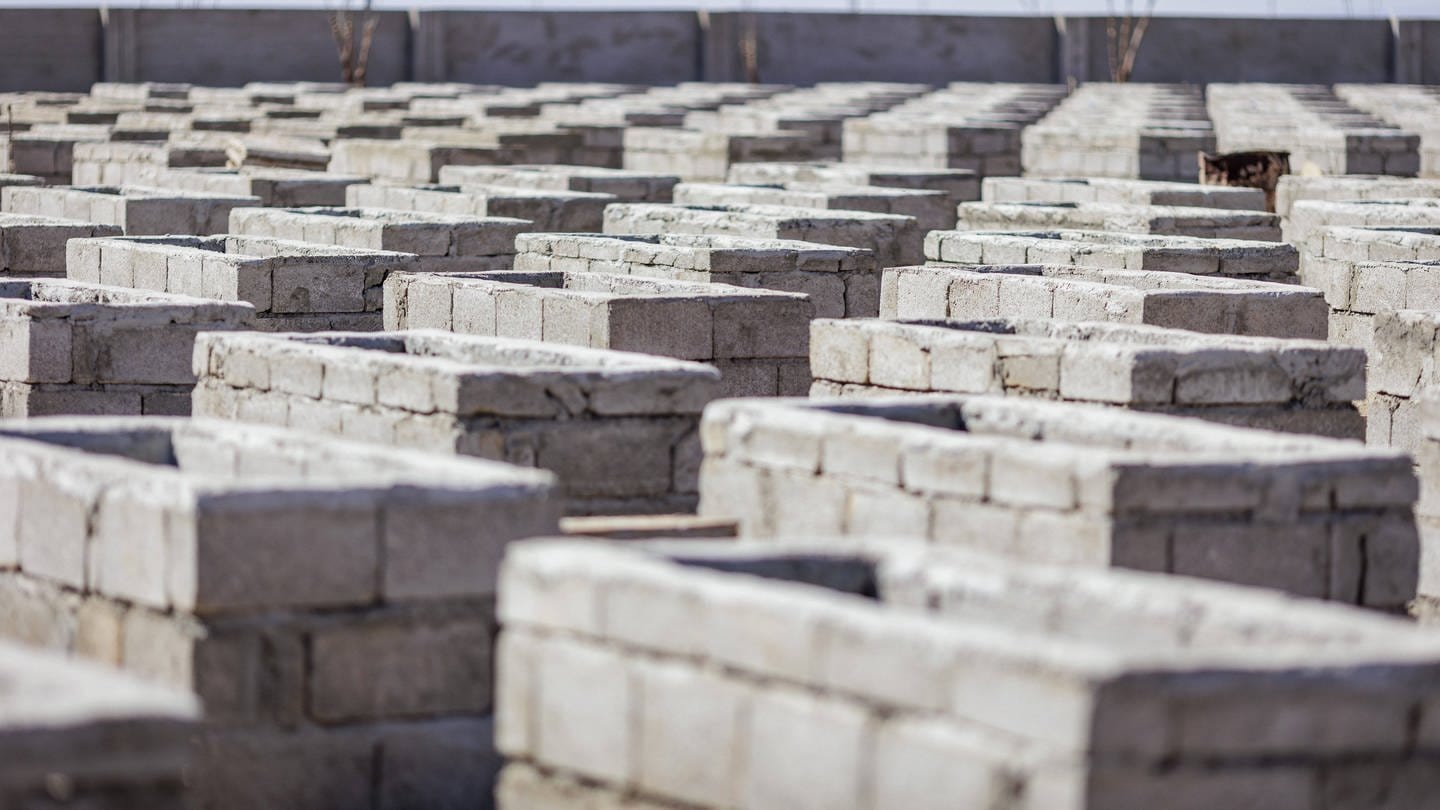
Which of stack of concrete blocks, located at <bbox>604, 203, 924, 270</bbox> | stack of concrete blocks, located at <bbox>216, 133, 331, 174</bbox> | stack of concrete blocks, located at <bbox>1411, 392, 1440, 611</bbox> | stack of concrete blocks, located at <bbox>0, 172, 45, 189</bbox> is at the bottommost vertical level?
stack of concrete blocks, located at <bbox>1411, 392, 1440, 611</bbox>

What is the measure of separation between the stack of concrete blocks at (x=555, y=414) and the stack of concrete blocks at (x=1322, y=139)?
47.1 ft

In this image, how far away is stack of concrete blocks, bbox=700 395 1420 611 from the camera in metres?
7.03

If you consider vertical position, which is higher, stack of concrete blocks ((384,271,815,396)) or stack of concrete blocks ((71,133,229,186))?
stack of concrete blocks ((71,133,229,186))

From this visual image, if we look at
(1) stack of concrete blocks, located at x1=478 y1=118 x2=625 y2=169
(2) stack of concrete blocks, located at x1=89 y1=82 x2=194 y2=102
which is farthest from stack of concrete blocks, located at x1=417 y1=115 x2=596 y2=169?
(2) stack of concrete blocks, located at x1=89 y1=82 x2=194 y2=102

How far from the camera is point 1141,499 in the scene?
23.0ft

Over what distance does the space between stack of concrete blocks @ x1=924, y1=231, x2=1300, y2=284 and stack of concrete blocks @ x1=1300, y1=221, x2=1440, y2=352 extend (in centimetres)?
32

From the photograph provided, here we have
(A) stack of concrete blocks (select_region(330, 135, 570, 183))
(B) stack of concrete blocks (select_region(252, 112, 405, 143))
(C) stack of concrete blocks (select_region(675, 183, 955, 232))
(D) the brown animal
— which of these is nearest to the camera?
(C) stack of concrete blocks (select_region(675, 183, 955, 232))

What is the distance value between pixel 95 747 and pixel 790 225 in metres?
11.0

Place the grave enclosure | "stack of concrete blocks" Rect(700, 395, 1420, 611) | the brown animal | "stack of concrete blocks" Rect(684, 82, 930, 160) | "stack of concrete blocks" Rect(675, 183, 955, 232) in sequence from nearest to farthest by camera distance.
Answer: the grave enclosure < "stack of concrete blocks" Rect(700, 395, 1420, 611) < "stack of concrete blocks" Rect(675, 183, 955, 232) < the brown animal < "stack of concrete blocks" Rect(684, 82, 930, 160)

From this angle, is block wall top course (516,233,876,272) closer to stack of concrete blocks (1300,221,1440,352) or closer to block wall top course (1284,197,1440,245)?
stack of concrete blocks (1300,221,1440,352)

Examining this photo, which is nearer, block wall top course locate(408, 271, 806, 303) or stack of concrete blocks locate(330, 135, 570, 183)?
block wall top course locate(408, 271, 806, 303)

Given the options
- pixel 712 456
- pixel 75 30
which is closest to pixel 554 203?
pixel 712 456

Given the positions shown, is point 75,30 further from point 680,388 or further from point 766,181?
point 680,388

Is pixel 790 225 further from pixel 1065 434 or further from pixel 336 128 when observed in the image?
pixel 336 128
